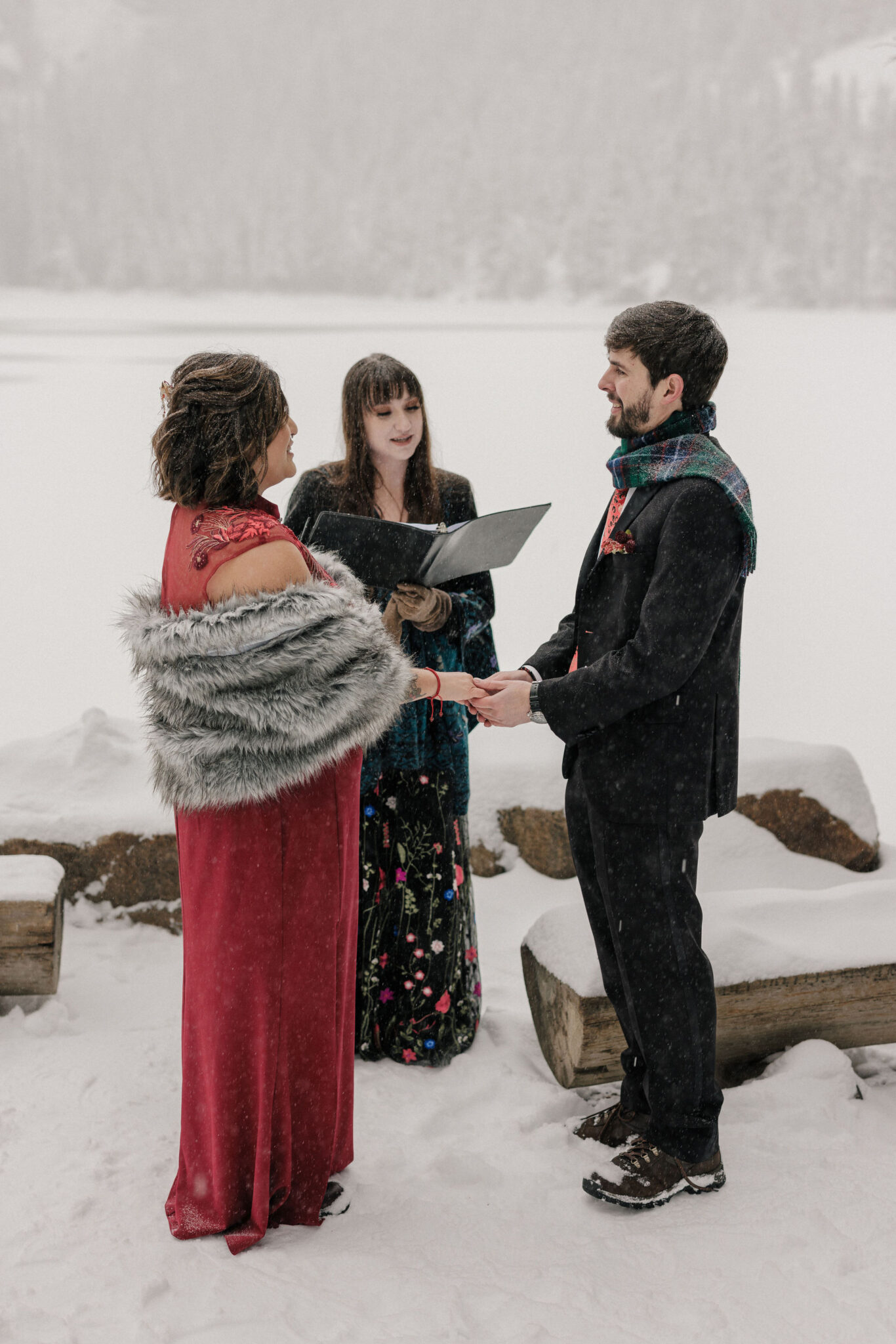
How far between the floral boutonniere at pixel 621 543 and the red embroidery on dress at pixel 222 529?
654 mm

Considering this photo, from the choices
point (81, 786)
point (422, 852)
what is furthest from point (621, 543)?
point (81, 786)

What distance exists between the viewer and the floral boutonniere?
2008 mm

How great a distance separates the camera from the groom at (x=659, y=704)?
1940 mm

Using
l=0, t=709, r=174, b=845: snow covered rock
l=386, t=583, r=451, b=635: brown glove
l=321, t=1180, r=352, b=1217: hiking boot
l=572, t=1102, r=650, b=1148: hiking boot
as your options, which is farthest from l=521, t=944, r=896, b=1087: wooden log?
l=0, t=709, r=174, b=845: snow covered rock

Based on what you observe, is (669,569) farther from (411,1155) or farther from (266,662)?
(411,1155)

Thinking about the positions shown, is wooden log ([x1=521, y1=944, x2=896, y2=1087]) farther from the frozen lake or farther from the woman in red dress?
the frozen lake

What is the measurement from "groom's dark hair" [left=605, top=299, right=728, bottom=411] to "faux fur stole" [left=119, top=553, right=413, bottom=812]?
707 millimetres

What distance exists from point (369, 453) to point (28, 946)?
156cm

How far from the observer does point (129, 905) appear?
3490mm

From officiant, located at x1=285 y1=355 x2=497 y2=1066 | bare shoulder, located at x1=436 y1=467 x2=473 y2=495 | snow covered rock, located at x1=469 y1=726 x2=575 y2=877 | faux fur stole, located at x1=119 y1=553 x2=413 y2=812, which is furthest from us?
snow covered rock, located at x1=469 y1=726 x2=575 y2=877

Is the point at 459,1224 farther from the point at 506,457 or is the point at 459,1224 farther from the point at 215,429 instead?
the point at 506,457

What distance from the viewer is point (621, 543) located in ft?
6.66

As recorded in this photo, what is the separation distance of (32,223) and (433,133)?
13.5 ft

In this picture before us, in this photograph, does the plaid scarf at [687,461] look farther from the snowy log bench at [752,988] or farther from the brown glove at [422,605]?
the snowy log bench at [752,988]
